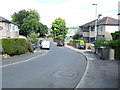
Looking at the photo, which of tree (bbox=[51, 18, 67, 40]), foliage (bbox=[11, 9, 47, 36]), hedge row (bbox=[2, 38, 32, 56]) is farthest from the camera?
tree (bbox=[51, 18, 67, 40])

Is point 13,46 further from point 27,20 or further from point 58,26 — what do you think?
point 58,26

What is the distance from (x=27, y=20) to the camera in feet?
214

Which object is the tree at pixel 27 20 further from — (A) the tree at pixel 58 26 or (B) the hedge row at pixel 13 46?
(B) the hedge row at pixel 13 46

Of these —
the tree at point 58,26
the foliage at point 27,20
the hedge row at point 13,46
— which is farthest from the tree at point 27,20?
the hedge row at point 13,46

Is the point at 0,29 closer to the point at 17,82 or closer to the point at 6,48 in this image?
the point at 6,48

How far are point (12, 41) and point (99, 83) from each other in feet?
45.6

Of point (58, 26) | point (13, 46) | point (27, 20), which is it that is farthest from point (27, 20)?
point (13, 46)

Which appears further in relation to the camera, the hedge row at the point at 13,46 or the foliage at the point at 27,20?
the foliage at the point at 27,20

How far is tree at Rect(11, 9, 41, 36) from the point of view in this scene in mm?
65125

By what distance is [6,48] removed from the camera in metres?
18.1

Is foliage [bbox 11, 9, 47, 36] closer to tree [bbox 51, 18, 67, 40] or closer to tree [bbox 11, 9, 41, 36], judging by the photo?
tree [bbox 11, 9, 41, 36]

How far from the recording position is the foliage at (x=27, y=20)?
65125mm

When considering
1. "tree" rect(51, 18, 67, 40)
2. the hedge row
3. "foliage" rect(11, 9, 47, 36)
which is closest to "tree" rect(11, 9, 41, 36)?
"foliage" rect(11, 9, 47, 36)

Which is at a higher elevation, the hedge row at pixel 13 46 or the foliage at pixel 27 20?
the foliage at pixel 27 20
